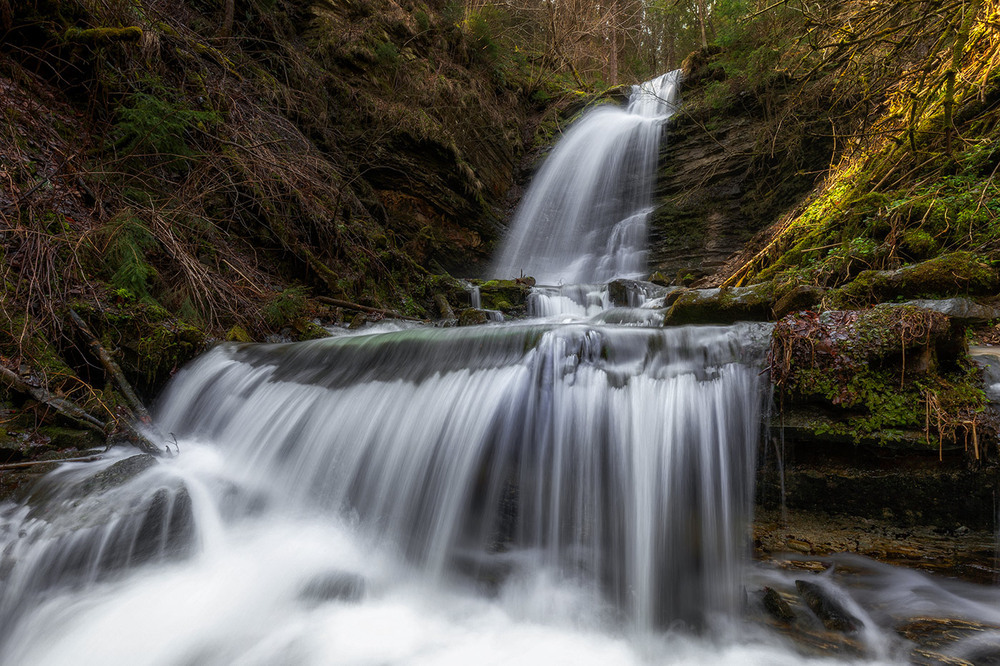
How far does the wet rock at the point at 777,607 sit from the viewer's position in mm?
1992

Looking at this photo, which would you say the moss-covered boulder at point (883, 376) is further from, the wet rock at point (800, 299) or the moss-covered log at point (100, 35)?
the moss-covered log at point (100, 35)

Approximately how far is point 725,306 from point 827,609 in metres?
2.15

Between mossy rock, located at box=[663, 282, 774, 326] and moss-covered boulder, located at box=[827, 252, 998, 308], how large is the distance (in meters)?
0.48

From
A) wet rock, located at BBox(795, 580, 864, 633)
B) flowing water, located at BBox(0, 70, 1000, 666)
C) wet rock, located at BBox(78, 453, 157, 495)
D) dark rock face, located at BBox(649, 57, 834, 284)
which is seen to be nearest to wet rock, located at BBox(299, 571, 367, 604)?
flowing water, located at BBox(0, 70, 1000, 666)

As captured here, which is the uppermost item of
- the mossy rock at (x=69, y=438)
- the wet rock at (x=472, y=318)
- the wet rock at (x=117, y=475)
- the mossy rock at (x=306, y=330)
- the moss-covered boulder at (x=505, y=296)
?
the moss-covered boulder at (x=505, y=296)

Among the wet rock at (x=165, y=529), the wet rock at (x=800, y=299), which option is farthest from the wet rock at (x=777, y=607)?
the wet rock at (x=165, y=529)

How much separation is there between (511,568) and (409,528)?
0.70 meters

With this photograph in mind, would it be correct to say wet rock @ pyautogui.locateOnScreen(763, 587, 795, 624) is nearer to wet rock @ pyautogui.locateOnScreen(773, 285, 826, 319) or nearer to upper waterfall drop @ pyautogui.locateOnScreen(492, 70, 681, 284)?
wet rock @ pyautogui.locateOnScreen(773, 285, 826, 319)

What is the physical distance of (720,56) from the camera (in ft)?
36.2

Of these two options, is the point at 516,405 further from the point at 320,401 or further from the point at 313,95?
the point at 313,95

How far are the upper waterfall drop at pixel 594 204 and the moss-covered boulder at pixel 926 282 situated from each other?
6.27 m

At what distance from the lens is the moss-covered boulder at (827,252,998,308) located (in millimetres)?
2535

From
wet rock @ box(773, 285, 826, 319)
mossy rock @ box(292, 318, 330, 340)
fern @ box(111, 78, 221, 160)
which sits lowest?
mossy rock @ box(292, 318, 330, 340)

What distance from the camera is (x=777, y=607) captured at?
2035 millimetres
